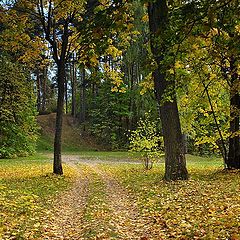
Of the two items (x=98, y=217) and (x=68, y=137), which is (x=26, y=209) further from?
(x=68, y=137)

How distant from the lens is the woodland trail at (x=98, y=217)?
18.0 feet

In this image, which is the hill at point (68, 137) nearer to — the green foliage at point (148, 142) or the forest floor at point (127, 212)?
the green foliage at point (148, 142)

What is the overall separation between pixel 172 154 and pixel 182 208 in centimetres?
371

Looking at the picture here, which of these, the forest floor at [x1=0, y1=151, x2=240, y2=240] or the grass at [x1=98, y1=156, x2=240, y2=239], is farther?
the forest floor at [x1=0, y1=151, x2=240, y2=240]

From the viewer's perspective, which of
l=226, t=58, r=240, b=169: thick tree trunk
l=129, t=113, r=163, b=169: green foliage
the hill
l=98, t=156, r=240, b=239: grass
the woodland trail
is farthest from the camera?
the hill

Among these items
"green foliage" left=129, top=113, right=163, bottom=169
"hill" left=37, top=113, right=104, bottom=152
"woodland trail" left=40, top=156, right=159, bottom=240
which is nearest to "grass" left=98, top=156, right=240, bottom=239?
"woodland trail" left=40, top=156, right=159, bottom=240

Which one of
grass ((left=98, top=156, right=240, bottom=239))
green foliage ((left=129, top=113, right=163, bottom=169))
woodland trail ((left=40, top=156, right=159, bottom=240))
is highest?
green foliage ((left=129, top=113, right=163, bottom=169))

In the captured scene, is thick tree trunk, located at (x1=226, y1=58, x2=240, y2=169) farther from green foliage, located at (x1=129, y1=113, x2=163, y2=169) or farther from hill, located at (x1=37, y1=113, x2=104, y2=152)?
hill, located at (x1=37, y1=113, x2=104, y2=152)

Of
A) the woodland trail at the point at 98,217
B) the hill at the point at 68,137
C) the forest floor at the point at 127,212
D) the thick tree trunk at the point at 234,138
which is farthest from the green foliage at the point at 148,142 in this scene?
the hill at the point at 68,137

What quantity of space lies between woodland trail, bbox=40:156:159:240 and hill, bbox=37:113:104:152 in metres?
27.2

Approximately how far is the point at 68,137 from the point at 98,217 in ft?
111

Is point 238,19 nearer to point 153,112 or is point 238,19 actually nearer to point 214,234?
point 214,234

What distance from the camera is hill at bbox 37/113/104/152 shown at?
123 ft

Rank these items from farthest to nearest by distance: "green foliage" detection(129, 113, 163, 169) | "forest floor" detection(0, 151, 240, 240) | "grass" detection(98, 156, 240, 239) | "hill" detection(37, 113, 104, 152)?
"hill" detection(37, 113, 104, 152) → "green foliage" detection(129, 113, 163, 169) → "forest floor" detection(0, 151, 240, 240) → "grass" detection(98, 156, 240, 239)
